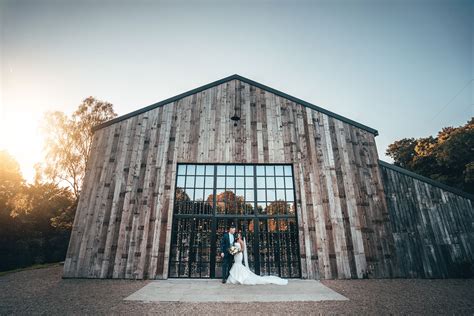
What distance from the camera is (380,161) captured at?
8352mm

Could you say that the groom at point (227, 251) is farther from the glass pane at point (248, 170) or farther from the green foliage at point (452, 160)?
the green foliage at point (452, 160)

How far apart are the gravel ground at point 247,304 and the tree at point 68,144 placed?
1023 cm

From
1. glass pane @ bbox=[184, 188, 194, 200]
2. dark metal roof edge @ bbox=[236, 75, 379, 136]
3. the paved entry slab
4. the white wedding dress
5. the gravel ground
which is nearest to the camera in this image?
the gravel ground

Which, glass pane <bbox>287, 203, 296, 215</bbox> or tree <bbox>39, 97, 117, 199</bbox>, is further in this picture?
tree <bbox>39, 97, 117, 199</bbox>

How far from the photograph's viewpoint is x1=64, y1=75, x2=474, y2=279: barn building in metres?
7.19

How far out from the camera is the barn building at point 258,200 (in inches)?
283

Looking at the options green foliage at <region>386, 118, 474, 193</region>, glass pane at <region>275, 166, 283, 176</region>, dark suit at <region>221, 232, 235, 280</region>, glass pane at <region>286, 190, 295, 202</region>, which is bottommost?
dark suit at <region>221, 232, 235, 280</region>

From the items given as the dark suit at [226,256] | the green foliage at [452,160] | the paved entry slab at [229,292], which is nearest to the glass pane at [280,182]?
the dark suit at [226,256]

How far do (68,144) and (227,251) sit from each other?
589 inches

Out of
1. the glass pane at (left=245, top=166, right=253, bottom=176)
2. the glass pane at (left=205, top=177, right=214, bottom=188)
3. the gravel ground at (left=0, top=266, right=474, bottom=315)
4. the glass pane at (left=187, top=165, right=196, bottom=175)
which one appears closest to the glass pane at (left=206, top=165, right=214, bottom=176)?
the glass pane at (left=205, top=177, right=214, bottom=188)

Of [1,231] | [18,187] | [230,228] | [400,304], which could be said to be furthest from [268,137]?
[18,187]

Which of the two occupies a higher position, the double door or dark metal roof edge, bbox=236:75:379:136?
dark metal roof edge, bbox=236:75:379:136

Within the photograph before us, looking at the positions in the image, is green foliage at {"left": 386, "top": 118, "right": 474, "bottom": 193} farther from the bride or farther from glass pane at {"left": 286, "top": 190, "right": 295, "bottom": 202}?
the bride

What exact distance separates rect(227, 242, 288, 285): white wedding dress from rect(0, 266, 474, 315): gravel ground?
1.57 meters
